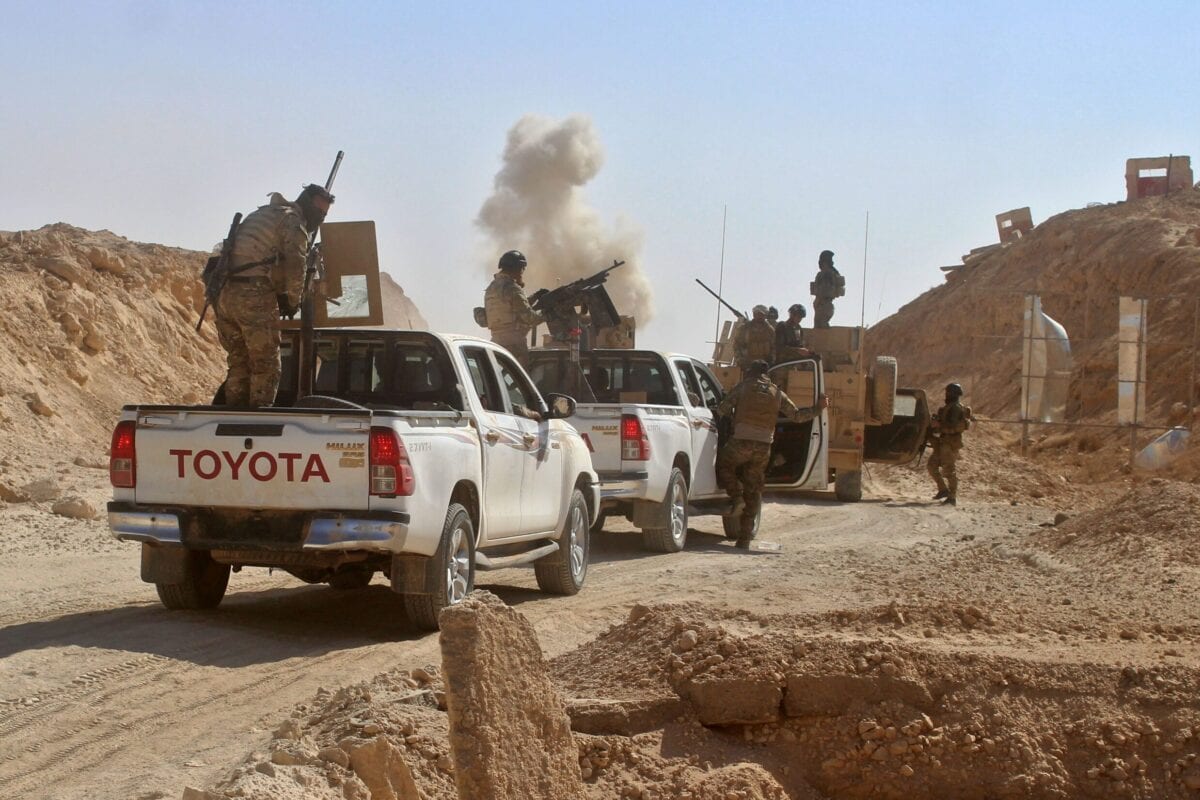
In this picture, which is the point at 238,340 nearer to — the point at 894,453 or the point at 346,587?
the point at 346,587

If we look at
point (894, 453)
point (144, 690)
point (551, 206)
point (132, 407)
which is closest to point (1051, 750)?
point (144, 690)

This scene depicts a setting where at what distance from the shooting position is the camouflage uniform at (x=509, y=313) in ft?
40.8

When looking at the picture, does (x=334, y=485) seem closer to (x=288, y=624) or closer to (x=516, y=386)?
(x=288, y=624)

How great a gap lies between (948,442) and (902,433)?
1.14 metres

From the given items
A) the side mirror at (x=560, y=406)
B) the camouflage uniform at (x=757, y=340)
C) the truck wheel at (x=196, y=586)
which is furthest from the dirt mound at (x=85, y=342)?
the camouflage uniform at (x=757, y=340)

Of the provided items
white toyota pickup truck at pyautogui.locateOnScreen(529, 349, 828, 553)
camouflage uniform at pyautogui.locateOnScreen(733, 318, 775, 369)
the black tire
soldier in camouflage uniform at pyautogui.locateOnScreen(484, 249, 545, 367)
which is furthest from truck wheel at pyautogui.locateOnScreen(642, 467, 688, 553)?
camouflage uniform at pyautogui.locateOnScreen(733, 318, 775, 369)

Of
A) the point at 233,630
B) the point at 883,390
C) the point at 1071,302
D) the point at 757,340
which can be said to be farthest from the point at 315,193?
the point at 1071,302

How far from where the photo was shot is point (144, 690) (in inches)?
242

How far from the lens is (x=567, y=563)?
962 cm

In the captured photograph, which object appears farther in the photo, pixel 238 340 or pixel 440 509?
pixel 238 340

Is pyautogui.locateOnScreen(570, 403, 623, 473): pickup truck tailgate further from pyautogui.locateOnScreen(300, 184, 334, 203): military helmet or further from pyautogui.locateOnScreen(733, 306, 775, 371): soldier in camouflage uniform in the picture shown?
pyautogui.locateOnScreen(733, 306, 775, 371): soldier in camouflage uniform

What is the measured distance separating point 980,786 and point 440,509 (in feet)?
10.5

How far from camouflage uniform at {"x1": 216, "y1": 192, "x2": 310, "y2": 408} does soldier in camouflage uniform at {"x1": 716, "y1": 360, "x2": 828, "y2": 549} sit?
18.6ft

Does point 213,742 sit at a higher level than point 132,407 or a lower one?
lower
